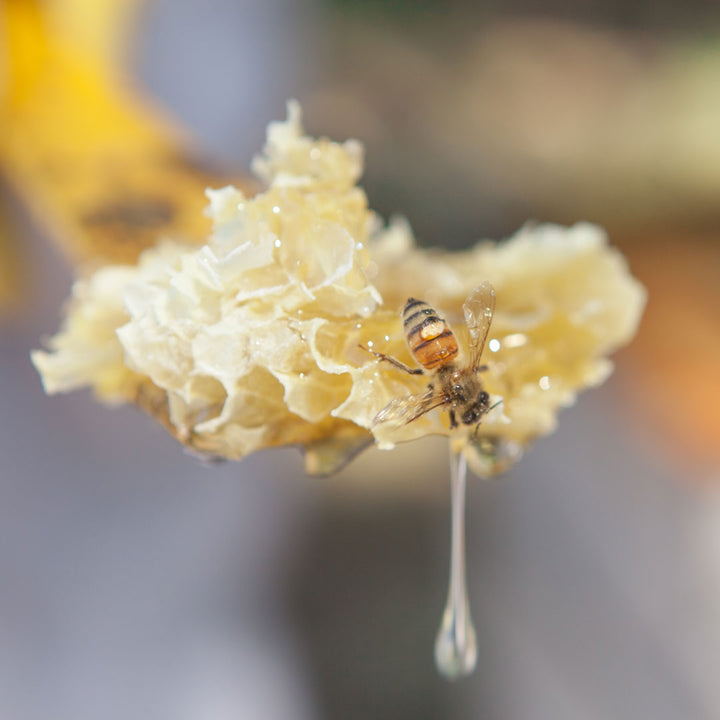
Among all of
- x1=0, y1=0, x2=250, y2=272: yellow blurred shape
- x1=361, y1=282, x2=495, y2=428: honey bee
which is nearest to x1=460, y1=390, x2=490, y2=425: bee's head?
x1=361, y1=282, x2=495, y2=428: honey bee

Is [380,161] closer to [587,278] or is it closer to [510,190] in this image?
[510,190]

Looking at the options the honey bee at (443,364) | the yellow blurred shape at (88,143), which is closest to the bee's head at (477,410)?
the honey bee at (443,364)

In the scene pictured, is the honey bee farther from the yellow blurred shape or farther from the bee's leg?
the yellow blurred shape

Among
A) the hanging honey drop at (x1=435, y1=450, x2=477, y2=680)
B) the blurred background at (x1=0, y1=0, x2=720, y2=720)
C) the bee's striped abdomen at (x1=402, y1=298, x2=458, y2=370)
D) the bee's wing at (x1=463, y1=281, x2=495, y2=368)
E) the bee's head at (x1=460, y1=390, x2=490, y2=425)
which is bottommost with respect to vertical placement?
the hanging honey drop at (x1=435, y1=450, x2=477, y2=680)

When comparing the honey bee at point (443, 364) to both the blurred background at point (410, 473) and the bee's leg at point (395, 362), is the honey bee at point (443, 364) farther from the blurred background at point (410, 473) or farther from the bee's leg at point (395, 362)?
the blurred background at point (410, 473)

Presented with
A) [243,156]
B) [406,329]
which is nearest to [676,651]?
[406,329]

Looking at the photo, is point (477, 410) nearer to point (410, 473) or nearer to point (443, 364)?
point (443, 364)

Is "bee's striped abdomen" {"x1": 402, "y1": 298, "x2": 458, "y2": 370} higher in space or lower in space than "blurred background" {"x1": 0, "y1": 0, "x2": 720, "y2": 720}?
lower

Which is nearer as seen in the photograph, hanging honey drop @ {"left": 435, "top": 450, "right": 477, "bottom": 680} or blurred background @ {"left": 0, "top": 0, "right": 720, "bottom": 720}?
Answer: hanging honey drop @ {"left": 435, "top": 450, "right": 477, "bottom": 680}

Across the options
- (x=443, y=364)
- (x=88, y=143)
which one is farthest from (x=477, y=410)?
(x=88, y=143)
